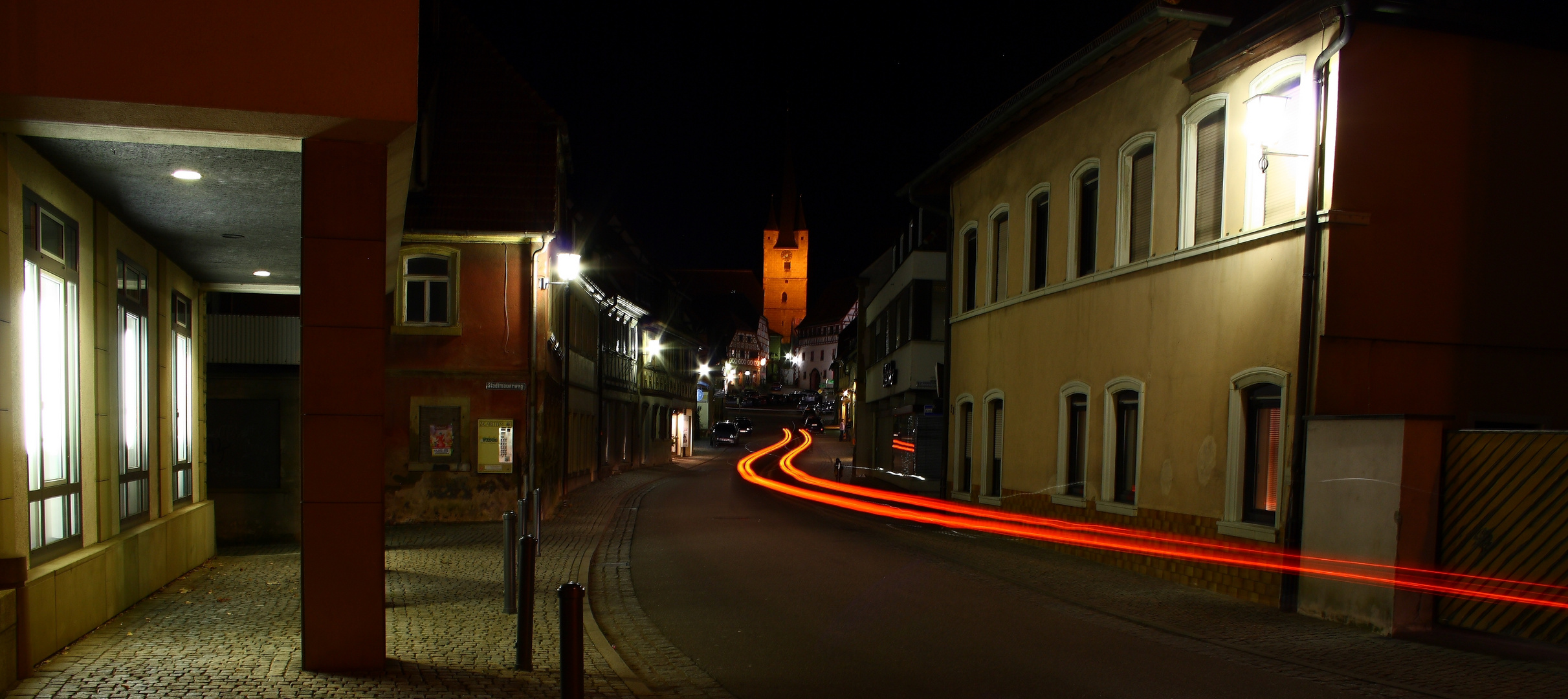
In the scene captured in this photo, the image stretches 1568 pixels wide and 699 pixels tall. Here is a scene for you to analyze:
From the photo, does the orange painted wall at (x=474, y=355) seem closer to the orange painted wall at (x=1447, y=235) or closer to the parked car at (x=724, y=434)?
the orange painted wall at (x=1447, y=235)

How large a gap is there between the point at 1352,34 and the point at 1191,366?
414 cm

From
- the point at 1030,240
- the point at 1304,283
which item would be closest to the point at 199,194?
the point at 1304,283

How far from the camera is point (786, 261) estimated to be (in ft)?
470

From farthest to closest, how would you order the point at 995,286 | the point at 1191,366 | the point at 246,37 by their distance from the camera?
the point at 995,286 < the point at 1191,366 < the point at 246,37

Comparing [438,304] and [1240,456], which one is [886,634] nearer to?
[1240,456]

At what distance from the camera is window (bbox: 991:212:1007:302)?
723 inches

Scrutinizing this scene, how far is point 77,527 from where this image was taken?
7852 millimetres

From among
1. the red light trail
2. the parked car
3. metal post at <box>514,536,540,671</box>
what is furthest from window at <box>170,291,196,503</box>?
the parked car

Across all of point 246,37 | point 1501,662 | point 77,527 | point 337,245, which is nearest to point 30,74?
point 246,37

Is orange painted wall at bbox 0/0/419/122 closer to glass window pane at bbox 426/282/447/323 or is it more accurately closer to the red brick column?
the red brick column

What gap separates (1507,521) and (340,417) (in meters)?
9.47

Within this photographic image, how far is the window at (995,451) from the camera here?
18.7 m

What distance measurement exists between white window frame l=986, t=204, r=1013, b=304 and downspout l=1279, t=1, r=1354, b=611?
7.95 meters

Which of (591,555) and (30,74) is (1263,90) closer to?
(591,555)
